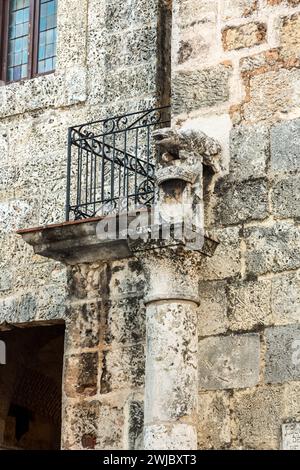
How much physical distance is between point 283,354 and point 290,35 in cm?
194

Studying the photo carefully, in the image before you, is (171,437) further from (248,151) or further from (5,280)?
(5,280)

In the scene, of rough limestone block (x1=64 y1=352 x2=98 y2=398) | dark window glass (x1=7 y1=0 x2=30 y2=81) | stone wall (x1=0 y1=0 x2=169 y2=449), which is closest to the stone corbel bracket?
rough limestone block (x1=64 y1=352 x2=98 y2=398)

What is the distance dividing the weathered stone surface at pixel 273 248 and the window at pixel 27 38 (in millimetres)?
3385

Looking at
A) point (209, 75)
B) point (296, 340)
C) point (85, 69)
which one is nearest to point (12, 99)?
point (85, 69)

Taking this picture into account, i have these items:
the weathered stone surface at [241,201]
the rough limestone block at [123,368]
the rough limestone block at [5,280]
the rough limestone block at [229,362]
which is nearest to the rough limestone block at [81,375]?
the rough limestone block at [123,368]

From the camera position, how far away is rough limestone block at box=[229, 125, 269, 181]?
686 cm

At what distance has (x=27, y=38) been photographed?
9.77 meters

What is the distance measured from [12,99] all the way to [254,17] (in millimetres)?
3003

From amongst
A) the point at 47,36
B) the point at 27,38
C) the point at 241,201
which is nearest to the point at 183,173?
the point at 241,201

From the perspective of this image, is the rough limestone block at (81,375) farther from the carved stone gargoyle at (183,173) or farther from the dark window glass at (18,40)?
the dark window glass at (18,40)

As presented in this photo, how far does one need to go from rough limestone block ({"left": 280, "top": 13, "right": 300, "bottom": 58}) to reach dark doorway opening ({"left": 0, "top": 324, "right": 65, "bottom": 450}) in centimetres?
401

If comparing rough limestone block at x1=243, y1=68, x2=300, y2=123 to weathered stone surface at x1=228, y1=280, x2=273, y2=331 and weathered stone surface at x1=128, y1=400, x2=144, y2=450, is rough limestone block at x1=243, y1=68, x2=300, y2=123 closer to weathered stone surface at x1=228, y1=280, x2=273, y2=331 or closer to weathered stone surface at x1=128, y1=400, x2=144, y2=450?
weathered stone surface at x1=228, y1=280, x2=273, y2=331
